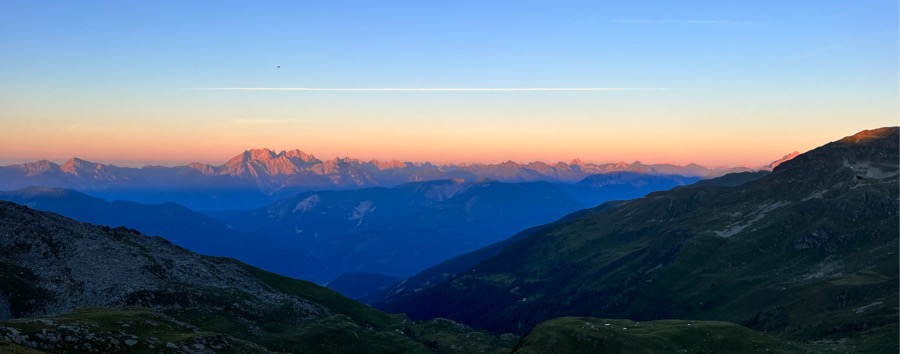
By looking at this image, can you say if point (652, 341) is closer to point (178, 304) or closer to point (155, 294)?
point (178, 304)

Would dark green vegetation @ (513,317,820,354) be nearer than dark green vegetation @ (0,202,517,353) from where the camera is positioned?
Yes

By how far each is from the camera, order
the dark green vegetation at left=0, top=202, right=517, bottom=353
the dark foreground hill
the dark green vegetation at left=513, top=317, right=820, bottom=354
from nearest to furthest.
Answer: the dark green vegetation at left=513, top=317, right=820, bottom=354
the dark foreground hill
the dark green vegetation at left=0, top=202, right=517, bottom=353

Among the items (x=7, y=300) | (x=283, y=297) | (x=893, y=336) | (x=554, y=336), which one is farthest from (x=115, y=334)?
(x=893, y=336)

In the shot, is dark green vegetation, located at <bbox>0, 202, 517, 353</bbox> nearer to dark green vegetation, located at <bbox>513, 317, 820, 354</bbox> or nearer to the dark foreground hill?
the dark foreground hill

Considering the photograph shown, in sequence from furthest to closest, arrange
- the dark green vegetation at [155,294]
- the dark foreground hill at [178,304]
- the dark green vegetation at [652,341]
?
the dark green vegetation at [155,294]
the dark foreground hill at [178,304]
the dark green vegetation at [652,341]

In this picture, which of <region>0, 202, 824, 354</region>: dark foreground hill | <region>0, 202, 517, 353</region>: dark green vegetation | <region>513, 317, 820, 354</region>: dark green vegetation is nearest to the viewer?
<region>513, 317, 820, 354</region>: dark green vegetation

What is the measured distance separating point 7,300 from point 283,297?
6635 centimetres

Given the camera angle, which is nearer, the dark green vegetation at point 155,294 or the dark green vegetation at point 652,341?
the dark green vegetation at point 652,341

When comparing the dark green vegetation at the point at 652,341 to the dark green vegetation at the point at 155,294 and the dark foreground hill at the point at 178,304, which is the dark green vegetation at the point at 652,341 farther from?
the dark green vegetation at the point at 155,294

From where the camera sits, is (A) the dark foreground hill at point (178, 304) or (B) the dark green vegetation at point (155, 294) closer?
(A) the dark foreground hill at point (178, 304)

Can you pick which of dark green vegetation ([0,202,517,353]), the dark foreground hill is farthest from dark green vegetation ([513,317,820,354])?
dark green vegetation ([0,202,517,353])

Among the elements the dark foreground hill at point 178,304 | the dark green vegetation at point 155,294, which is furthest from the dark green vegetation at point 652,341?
the dark green vegetation at point 155,294

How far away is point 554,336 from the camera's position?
127 meters

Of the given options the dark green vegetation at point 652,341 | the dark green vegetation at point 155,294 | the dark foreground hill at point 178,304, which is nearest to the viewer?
the dark green vegetation at point 652,341
